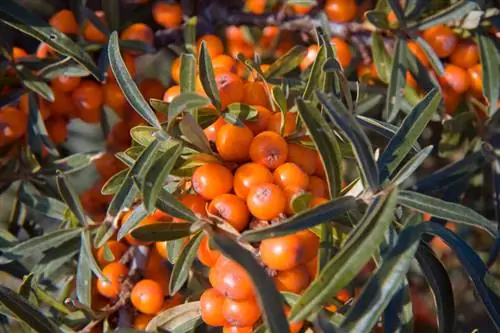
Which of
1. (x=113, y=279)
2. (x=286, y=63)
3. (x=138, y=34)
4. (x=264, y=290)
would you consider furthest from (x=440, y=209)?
(x=138, y=34)

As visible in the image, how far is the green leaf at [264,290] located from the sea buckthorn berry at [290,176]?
184 mm

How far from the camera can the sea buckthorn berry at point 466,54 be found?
125 centimetres

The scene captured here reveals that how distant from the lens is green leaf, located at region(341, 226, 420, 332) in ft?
2.43

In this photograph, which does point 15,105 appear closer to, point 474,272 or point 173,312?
point 173,312

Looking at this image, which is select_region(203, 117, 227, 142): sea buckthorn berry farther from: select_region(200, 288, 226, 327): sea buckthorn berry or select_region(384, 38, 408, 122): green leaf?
select_region(384, 38, 408, 122): green leaf

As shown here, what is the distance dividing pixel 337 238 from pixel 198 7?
641mm

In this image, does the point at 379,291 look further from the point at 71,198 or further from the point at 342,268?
the point at 71,198

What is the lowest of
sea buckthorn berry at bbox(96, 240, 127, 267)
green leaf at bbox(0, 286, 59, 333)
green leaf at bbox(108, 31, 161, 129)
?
sea buckthorn berry at bbox(96, 240, 127, 267)

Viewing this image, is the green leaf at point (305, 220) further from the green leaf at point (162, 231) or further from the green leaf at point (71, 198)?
the green leaf at point (71, 198)

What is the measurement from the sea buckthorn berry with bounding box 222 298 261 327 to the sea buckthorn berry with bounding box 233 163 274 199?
0.13 meters

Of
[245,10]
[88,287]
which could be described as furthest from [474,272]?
[245,10]

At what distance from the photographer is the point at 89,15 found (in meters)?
1.17

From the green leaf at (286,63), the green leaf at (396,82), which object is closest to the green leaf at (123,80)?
the green leaf at (286,63)

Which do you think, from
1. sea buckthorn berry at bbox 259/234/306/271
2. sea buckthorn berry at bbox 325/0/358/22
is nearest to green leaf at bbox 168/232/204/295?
sea buckthorn berry at bbox 259/234/306/271
